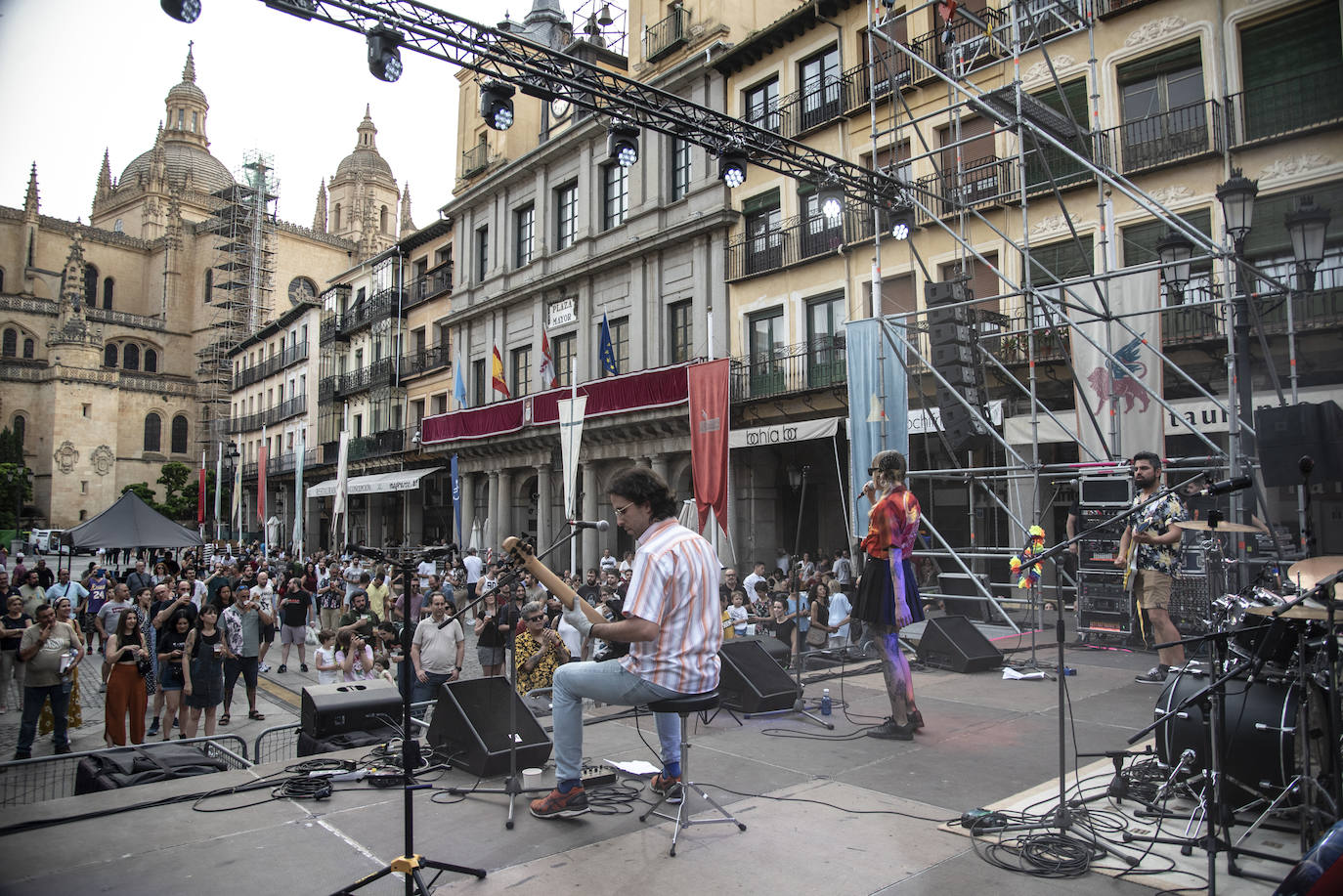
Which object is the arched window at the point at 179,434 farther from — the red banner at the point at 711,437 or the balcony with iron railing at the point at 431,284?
the red banner at the point at 711,437

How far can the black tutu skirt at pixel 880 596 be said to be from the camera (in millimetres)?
6207

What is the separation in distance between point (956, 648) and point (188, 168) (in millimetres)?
91835

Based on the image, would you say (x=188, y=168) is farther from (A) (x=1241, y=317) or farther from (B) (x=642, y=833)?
(B) (x=642, y=833)

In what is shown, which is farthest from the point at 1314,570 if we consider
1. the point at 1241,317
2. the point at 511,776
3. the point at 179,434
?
the point at 179,434

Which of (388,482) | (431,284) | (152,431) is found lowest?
(388,482)

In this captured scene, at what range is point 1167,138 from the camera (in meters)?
14.8

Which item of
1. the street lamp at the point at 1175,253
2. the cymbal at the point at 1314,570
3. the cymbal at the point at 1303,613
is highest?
the street lamp at the point at 1175,253

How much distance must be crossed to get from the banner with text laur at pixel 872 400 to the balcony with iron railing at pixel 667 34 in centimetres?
1408

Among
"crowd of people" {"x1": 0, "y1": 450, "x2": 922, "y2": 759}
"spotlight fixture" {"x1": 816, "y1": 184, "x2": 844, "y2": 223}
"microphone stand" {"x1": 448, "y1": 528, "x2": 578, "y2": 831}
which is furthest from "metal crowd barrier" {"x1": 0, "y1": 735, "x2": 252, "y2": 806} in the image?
"spotlight fixture" {"x1": 816, "y1": 184, "x2": 844, "y2": 223}

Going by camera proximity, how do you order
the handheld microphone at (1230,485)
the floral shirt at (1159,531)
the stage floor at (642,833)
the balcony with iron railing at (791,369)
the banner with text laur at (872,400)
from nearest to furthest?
the stage floor at (642,833) → the handheld microphone at (1230,485) → the floral shirt at (1159,531) → the banner with text laur at (872,400) → the balcony with iron railing at (791,369)

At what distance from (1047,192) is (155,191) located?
3385 inches

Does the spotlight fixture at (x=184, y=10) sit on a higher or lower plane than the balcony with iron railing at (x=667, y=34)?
lower

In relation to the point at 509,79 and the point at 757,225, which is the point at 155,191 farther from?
the point at 509,79

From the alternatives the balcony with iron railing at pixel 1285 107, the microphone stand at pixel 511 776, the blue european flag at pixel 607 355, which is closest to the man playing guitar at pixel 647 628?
the microphone stand at pixel 511 776
